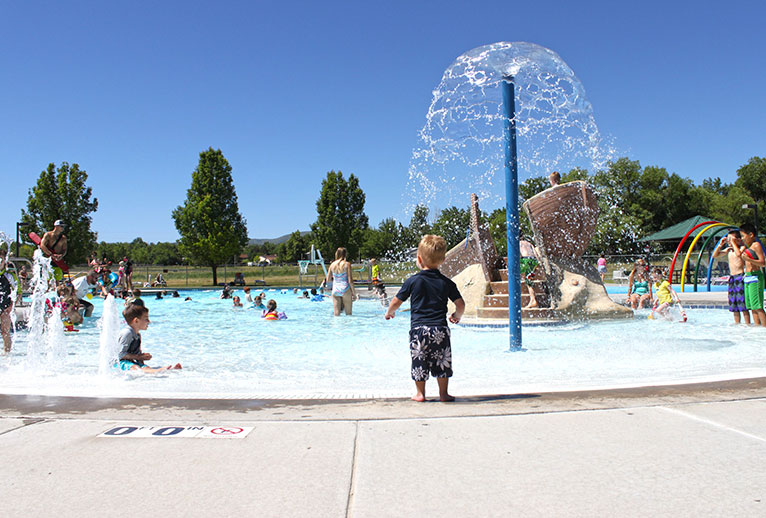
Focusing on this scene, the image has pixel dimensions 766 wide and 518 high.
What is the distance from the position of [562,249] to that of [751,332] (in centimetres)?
420

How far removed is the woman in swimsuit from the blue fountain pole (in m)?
6.10

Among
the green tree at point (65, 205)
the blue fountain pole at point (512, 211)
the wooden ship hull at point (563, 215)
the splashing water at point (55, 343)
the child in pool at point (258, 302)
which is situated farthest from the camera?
the green tree at point (65, 205)

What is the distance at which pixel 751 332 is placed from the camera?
30.0 feet

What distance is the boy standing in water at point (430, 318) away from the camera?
457cm

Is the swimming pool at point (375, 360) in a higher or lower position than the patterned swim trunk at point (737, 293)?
lower

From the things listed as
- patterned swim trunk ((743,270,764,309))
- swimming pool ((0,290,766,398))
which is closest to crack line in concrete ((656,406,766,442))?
swimming pool ((0,290,766,398))

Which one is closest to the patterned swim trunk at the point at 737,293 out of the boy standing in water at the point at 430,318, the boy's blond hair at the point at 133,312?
the boy standing in water at the point at 430,318

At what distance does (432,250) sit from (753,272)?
727 centimetres

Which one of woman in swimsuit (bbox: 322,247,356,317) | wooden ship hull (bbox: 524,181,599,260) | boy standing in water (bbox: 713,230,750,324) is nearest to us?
boy standing in water (bbox: 713,230,750,324)

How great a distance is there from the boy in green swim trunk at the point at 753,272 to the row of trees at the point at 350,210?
604 cm

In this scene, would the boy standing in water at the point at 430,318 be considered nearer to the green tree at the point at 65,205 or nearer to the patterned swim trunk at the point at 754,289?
the patterned swim trunk at the point at 754,289

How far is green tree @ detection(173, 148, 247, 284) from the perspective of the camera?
3578 centimetres

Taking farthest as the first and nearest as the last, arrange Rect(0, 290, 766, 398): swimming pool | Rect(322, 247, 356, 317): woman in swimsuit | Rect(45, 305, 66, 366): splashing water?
Rect(322, 247, 356, 317): woman in swimsuit, Rect(45, 305, 66, 366): splashing water, Rect(0, 290, 766, 398): swimming pool

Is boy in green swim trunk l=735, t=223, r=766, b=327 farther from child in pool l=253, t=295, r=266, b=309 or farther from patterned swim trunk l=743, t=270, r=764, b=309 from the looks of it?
child in pool l=253, t=295, r=266, b=309
